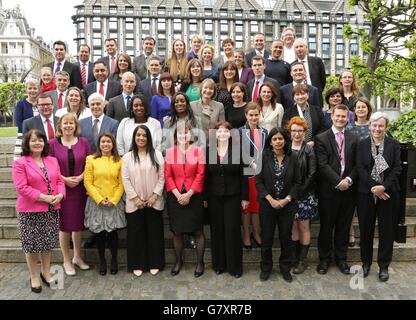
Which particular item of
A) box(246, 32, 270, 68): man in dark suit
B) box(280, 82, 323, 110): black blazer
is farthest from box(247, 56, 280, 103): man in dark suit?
box(246, 32, 270, 68): man in dark suit

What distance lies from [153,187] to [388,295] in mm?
3286

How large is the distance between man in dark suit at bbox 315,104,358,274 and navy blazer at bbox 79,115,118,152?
9.59 ft

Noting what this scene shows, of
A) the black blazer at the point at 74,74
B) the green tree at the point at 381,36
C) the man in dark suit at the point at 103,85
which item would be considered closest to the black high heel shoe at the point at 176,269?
the man in dark suit at the point at 103,85

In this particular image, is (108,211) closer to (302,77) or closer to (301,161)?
(301,161)

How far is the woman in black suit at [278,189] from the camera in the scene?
17.2 feet

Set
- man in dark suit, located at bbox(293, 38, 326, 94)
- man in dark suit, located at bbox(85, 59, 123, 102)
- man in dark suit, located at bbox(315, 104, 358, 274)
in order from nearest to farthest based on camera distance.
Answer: man in dark suit, located at bbox(315, 104, 358, 274)
man in dark suit, located at bbox(85, 59, 123, 102)
man in dark suit, located at bbox(293, 38, 326, 94)

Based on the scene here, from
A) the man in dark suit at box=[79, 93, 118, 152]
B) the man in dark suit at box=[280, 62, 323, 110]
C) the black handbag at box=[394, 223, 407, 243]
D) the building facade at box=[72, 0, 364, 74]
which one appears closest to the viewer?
the man in dark suit at box=[79, 93, 118, 152]

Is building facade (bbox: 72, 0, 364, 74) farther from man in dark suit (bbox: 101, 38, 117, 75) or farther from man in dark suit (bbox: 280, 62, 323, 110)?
man in dark suit (bbox: 280, 62, 323, 110)

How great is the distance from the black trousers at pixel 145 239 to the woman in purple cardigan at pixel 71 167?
70cm

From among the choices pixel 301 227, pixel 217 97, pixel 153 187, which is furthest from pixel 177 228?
pixel 217 97

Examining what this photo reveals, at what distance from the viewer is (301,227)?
18.3ft

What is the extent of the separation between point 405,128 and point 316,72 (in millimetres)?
1929

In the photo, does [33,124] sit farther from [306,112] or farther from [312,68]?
[312,68]

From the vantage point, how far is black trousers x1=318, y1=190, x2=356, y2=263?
548 cm
